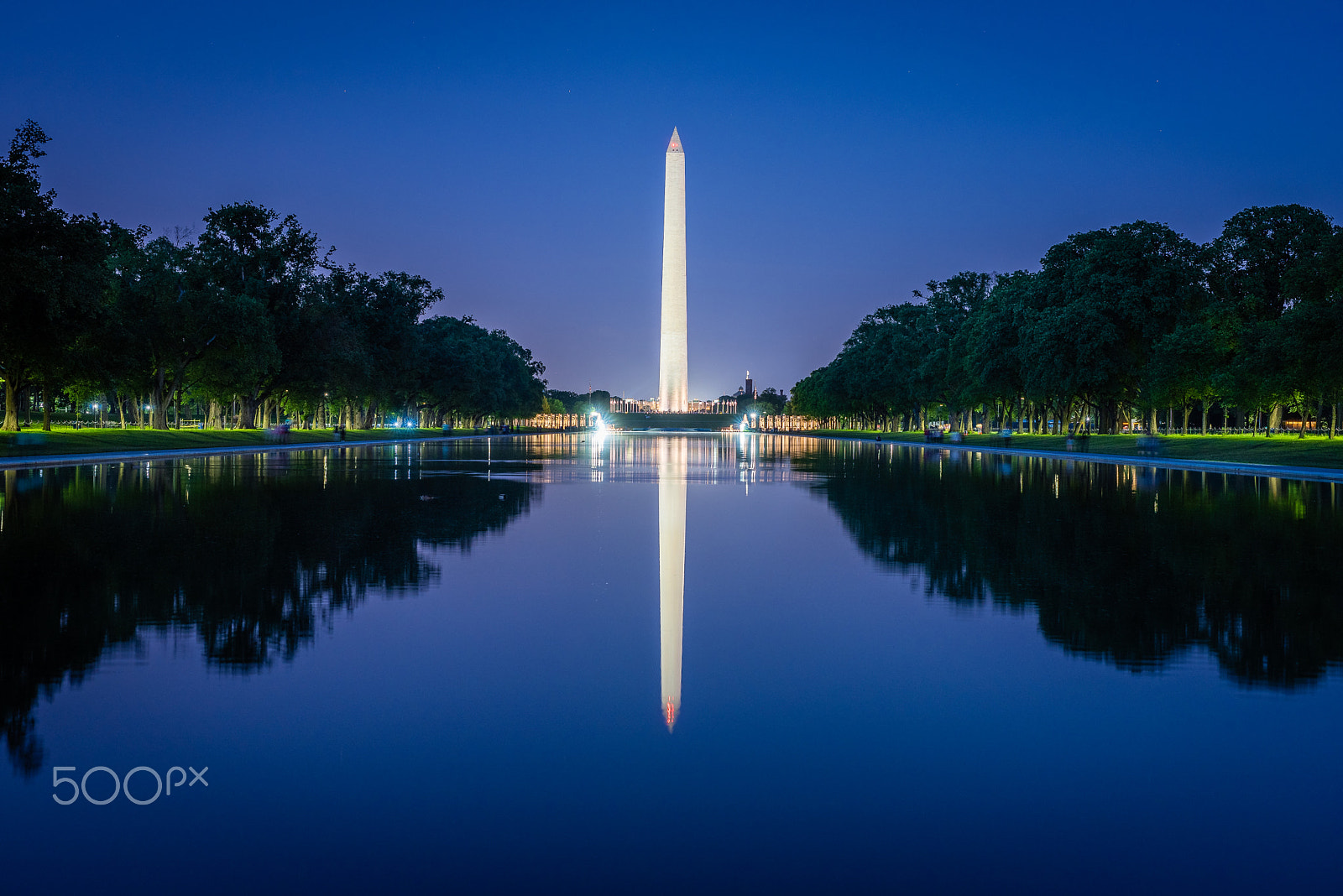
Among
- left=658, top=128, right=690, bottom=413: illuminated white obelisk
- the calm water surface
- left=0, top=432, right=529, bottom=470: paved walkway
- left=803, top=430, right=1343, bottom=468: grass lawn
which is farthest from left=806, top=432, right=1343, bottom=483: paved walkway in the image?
left=658, top=128, right=690, bottom=413: illuminated white obelisk

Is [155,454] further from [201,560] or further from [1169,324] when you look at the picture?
[1169,324]

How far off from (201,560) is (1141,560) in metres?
11.7

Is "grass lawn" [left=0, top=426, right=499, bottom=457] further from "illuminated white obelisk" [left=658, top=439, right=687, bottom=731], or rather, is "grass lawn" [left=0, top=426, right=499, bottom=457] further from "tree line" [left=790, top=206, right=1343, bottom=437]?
"tree line" [left=790, top=206, right=1343, bottom=437]

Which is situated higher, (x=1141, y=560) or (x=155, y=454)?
(x=155, y=454)

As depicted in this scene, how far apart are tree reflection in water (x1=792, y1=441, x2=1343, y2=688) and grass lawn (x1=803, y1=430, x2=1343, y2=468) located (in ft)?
33.8

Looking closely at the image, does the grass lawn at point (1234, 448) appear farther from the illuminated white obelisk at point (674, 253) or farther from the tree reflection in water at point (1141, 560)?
the illuminated white obelisk at point (674, 253)

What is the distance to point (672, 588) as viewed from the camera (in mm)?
→ 11016

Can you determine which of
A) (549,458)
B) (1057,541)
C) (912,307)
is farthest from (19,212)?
(912,307)

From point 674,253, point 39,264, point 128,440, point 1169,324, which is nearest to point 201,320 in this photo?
point 128,440

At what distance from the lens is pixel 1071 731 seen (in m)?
6.00

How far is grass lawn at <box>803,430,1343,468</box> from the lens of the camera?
37.2 metres

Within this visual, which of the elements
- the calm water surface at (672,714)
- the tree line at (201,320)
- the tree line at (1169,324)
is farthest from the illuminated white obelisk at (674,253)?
the calm water surface at (672,714)

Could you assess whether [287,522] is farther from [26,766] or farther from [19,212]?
[19,212]

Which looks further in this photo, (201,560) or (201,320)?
(201,320)
